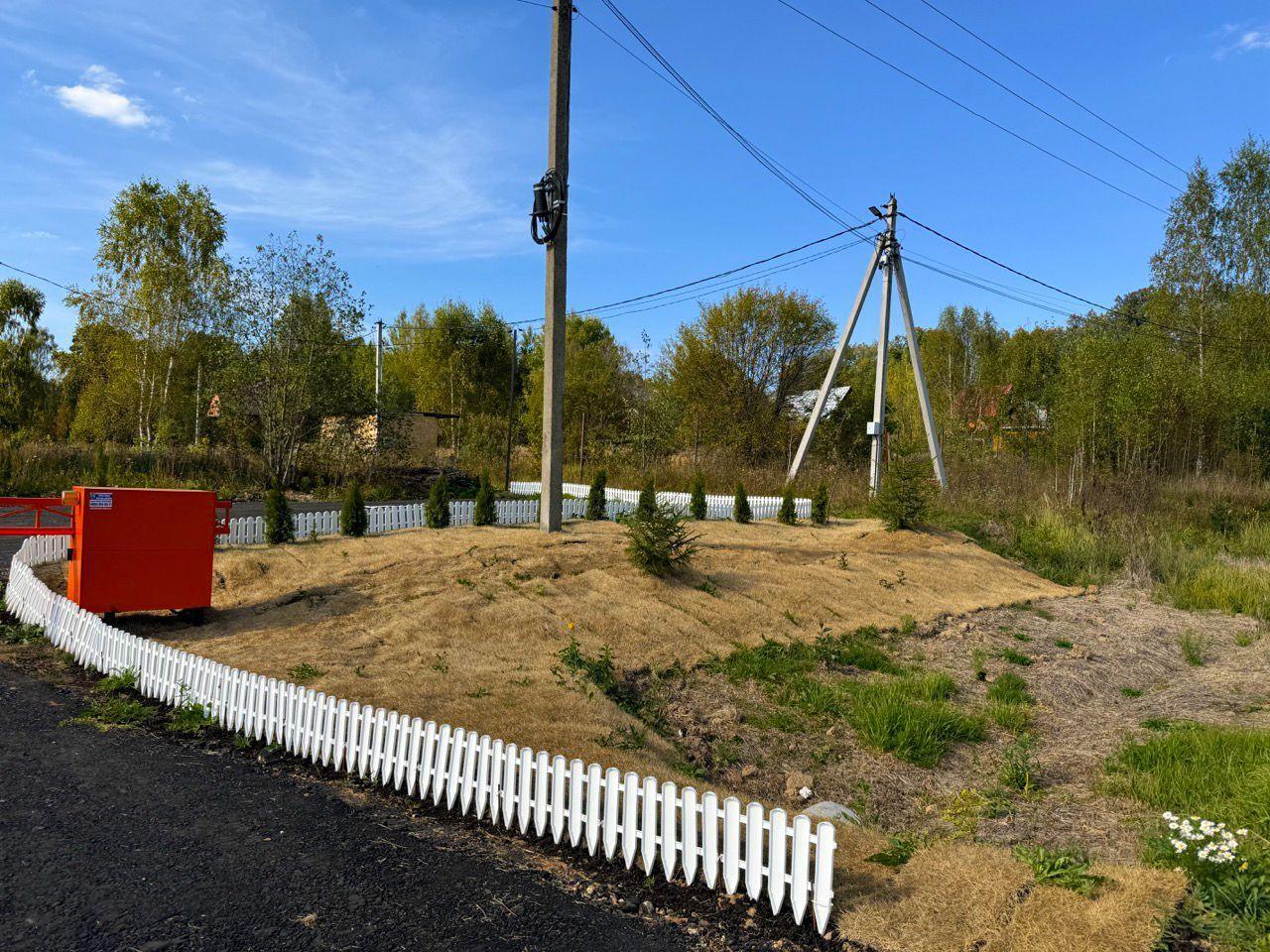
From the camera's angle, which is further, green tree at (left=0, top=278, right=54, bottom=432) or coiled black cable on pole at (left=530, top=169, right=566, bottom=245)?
green tree at (left=0, top=278, right=54, bottom=432)

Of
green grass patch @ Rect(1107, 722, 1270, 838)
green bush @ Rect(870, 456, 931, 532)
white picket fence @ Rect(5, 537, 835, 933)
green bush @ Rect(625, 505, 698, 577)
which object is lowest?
green grass patch @ Rect(1107, 722, 1270, 838)

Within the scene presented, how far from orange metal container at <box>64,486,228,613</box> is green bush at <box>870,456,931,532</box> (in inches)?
531

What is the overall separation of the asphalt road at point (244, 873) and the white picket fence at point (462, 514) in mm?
7948

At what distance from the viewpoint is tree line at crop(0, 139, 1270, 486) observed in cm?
2508

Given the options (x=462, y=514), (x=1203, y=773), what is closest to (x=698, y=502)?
(x=462, y=514)

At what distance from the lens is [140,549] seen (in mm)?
9133

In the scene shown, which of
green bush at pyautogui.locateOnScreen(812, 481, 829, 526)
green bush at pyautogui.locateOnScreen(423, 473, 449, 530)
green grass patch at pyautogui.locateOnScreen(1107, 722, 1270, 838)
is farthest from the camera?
green bush at pyautogui.locateOnScreen(812, 481, 829, 526)

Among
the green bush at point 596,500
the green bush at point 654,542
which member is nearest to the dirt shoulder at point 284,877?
the green bush at point 654,542

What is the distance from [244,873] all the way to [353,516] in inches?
392

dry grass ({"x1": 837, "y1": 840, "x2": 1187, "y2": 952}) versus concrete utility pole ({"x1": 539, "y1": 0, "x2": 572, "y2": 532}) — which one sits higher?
concrete utility pole ({"x1": 539, "y1": 0, "x2": 572, "y2": 532})

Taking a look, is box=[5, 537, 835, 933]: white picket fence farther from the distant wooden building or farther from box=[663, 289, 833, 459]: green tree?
box=[663, 289, 833, 459]: green tree

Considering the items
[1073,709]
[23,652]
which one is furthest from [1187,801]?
[23,652]

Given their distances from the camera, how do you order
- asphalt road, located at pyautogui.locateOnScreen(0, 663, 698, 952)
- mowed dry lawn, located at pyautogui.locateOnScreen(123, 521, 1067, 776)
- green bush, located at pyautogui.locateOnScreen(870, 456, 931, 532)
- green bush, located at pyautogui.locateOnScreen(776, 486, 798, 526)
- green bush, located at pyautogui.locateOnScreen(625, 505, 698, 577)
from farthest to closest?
green bush, located at pyautogui.locateOnScreen(776, 486, 798, 526)
green bush, located at pyautogui.locateOnScreen(870, 456, 931, 532)
green bush, located at pyautogui.locateOnScreen(625, 505, 698, 577)
mowed dry lawn, located at pyautogui.locateOnScreen(123, 521, 1067, 776)
asphalt road, located at pyautogui.locateOnScreen(0, 663, 698, 952)

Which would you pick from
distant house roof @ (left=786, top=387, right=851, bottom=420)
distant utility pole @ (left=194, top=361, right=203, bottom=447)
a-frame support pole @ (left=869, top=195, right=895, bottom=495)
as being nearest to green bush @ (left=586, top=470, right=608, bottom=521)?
Answer: a-frame support pole @ (left=869, top=195, right=895, bottom=495)
